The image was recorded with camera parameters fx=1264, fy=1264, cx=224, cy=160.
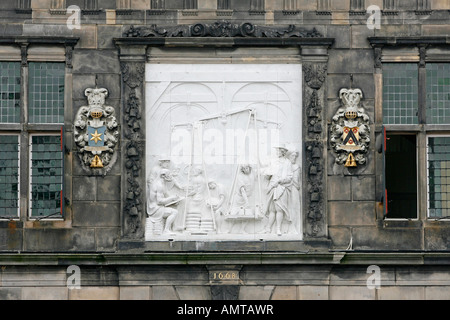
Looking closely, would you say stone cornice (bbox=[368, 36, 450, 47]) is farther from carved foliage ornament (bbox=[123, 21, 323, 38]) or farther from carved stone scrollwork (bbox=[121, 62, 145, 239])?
carved stone scrollwork (bbox=[121, 62, 145, 239])

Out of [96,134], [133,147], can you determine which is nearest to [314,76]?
[133,147]

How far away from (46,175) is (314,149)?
5.42m

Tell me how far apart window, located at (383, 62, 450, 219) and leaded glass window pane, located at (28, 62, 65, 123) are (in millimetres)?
6598

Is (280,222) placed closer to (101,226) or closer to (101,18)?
(101,226)

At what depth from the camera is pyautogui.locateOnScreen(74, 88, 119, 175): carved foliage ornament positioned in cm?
2534

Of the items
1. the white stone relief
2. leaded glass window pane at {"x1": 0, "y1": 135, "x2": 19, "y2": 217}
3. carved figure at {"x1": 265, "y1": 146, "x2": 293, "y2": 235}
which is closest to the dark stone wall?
leaded glass window pane at {"x1": 0, "y1": 135, "x2": 19, "y2": 217}

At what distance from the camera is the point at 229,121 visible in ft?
83.5

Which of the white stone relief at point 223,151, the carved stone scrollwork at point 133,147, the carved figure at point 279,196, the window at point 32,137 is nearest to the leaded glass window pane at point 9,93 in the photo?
→ the window at point 32,137

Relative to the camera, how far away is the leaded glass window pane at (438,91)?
25.6m

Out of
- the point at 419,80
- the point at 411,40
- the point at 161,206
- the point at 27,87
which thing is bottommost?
the point at 161,206

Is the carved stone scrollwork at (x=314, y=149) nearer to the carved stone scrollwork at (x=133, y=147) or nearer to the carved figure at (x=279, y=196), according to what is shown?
the carved figure at (x=279, y=196)

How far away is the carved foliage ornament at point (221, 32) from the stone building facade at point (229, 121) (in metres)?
0.03

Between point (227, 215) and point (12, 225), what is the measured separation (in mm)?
4302

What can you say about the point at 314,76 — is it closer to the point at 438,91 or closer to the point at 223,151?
the point at 223,151
